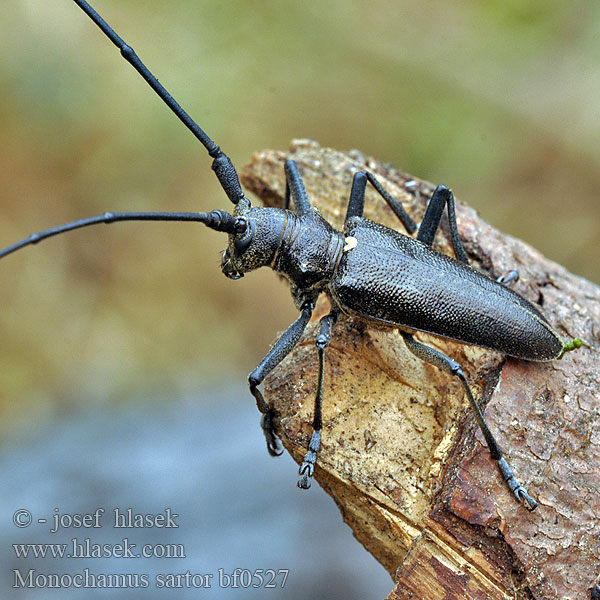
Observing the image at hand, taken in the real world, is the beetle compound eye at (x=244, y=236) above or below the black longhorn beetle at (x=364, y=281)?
above

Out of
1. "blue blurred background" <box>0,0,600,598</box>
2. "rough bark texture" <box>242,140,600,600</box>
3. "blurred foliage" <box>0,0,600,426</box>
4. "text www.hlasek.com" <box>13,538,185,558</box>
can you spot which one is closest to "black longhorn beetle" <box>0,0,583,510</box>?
"rough bark texture" <box>242,140,600,600</box>

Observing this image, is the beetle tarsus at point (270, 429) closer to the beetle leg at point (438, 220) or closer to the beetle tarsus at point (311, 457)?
the beetle tarsus at point (311, 457)

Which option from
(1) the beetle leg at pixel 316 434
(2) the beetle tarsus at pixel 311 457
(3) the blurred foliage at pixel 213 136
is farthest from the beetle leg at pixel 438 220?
(3) the blurred foliage at pixel 213 136

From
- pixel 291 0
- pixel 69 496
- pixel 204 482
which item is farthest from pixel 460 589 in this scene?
pixel 291 0

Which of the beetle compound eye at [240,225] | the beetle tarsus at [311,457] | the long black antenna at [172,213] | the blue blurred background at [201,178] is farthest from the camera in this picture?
the blue blurred background at [201,178]

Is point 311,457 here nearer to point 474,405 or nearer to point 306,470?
point 306,470

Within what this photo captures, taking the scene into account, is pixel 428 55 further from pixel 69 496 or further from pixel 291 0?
pixel 69 496

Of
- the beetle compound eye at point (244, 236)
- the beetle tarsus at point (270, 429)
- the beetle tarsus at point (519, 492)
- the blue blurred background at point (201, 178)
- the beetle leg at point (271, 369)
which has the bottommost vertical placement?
the beetle tarsus at point (519, 492)
